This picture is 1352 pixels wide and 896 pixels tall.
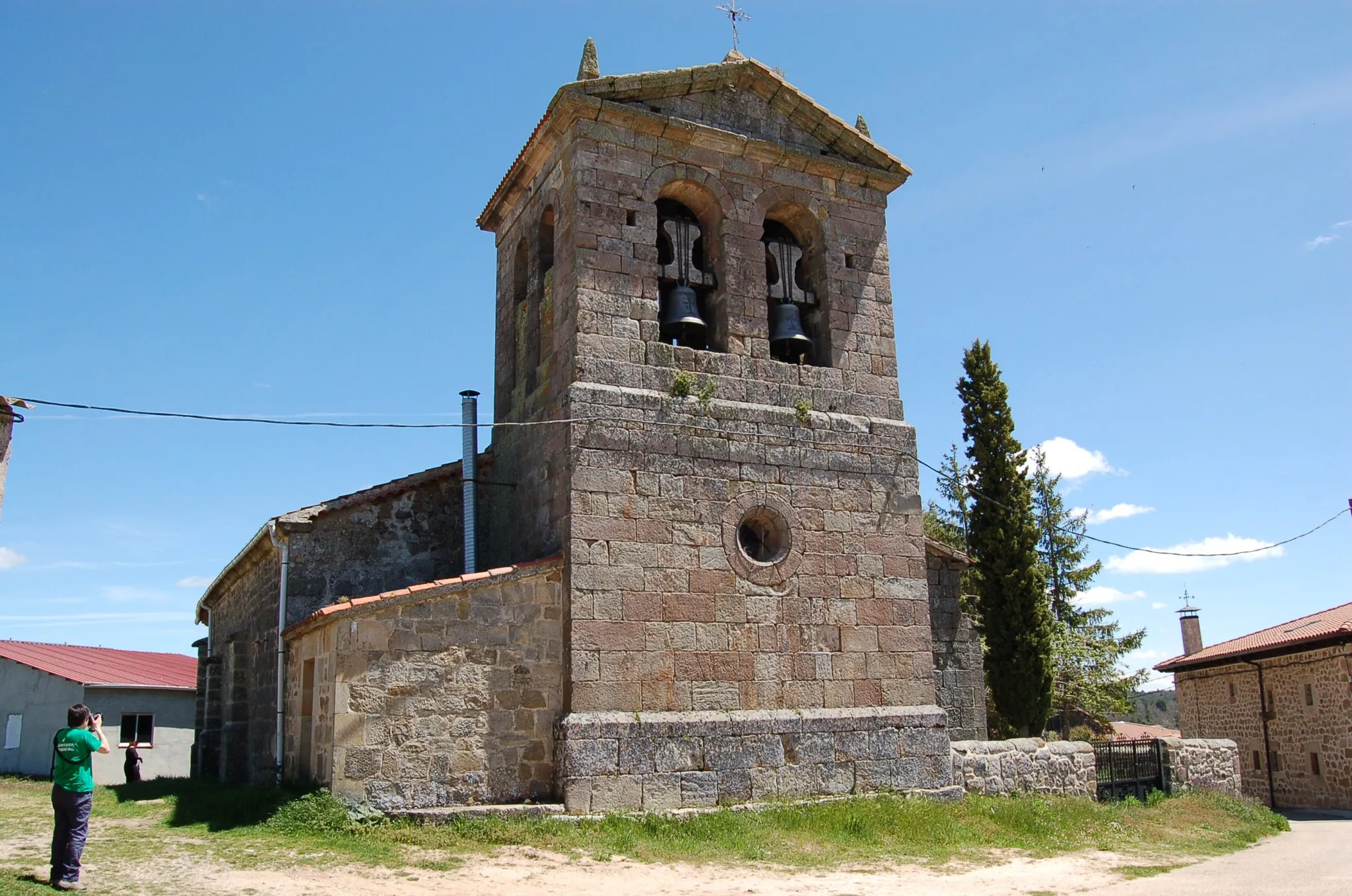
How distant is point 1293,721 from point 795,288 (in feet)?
54.2

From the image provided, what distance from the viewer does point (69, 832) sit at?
24.1 feet

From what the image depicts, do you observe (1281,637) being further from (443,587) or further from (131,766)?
(131,766)

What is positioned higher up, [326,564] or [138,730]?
[326,564]

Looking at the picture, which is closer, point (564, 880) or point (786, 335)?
point (564, 880)

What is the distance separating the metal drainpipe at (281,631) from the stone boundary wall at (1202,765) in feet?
39.6

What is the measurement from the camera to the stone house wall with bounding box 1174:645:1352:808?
20172mm

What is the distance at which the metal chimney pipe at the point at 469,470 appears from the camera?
496 inches

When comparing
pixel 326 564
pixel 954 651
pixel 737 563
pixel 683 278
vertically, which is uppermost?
pixel 683 278

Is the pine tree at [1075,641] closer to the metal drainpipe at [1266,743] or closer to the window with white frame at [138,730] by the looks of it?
the metal drainpipe at [1266,743]

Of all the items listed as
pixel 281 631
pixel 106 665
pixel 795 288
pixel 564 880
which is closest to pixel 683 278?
pixel 795 288

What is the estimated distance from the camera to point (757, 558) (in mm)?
11703

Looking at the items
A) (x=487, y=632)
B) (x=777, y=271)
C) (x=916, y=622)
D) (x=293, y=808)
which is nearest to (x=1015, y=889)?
(x=916, y=622)

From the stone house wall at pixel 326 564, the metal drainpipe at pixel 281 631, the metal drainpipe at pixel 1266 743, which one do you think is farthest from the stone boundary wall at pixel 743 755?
the metal drainpipe at pixel 1266 743

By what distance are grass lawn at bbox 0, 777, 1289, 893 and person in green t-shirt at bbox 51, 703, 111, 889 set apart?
261mm
